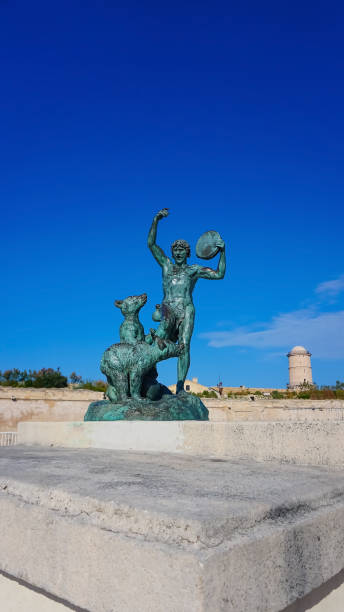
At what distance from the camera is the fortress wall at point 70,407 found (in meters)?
21.0

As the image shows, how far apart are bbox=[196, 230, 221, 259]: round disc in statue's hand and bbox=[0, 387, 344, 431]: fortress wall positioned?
49.5ft

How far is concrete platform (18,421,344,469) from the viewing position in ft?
8.36

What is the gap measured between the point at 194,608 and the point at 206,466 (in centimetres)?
155

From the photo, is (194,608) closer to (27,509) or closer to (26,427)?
(27,509)

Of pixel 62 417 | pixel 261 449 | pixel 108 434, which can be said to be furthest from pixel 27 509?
pixel 62 417

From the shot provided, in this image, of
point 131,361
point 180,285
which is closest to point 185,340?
point 180,285

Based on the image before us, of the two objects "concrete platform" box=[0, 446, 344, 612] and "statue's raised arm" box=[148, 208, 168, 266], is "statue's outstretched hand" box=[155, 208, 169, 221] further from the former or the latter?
"concrete platform" box=[0, 446, 344, 612]

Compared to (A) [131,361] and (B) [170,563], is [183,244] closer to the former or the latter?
(A) [131,361]

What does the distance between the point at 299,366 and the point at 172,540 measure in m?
49.9

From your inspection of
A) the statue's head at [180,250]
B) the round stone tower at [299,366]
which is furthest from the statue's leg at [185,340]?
the round stone tower at [299,366]

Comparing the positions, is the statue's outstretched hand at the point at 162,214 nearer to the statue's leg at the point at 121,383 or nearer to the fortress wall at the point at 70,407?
the statue's leg at the point at 121,383

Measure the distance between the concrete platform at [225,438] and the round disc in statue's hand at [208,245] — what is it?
306 cm

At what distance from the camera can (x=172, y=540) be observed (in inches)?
46.1

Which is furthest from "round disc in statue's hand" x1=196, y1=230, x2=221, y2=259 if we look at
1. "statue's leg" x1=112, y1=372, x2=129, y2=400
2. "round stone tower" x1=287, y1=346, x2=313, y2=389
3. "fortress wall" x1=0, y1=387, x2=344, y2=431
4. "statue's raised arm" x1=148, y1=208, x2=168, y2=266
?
"round stone tower" x1=287, y1=346, x2=313, y2=389
